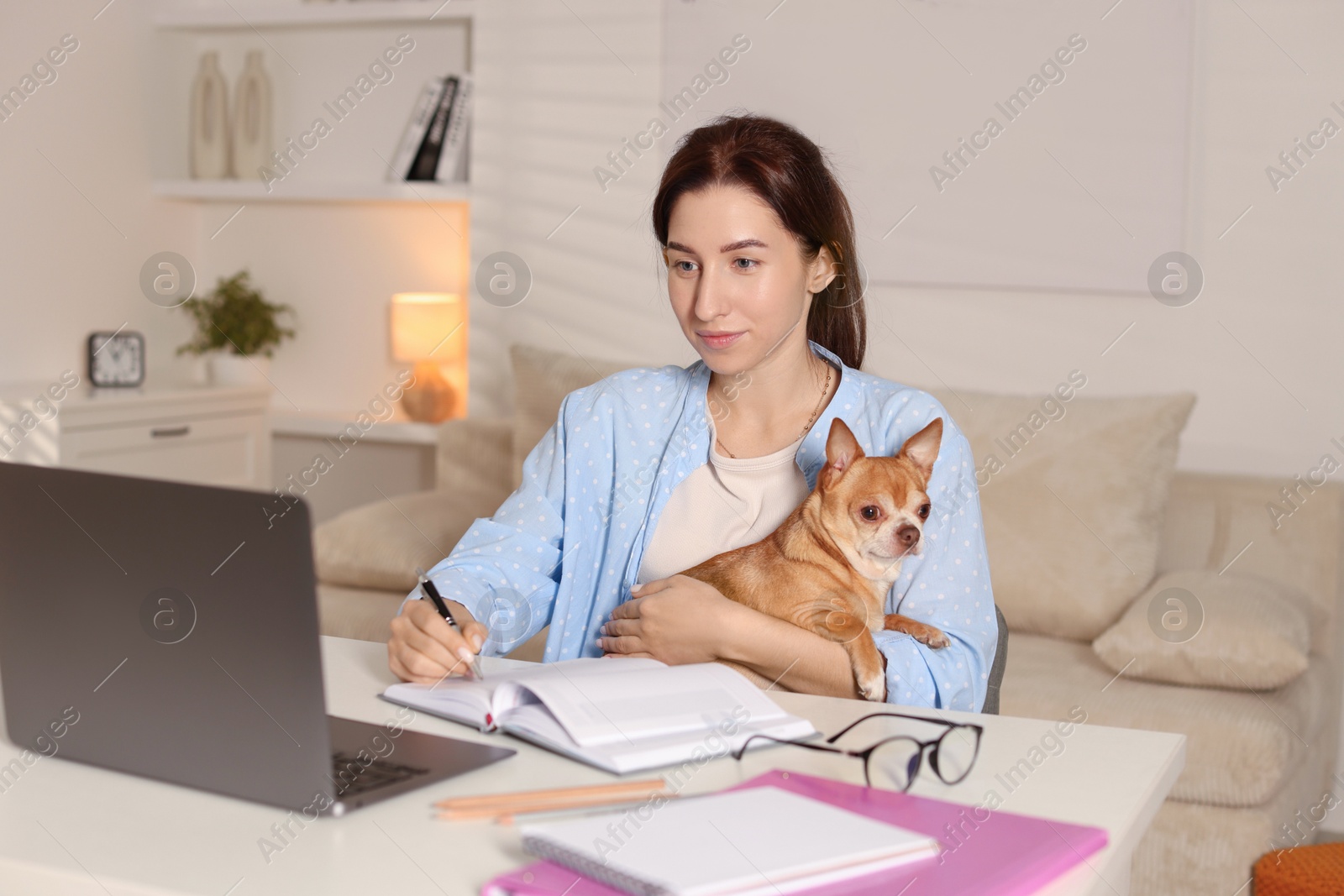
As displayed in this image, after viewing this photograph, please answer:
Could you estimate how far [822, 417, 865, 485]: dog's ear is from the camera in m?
1.44

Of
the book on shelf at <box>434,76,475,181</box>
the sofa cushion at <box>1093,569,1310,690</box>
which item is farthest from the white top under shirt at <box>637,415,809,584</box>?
the book on shelf at <box>434,76,475,181</box>

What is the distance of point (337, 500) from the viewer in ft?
13.4

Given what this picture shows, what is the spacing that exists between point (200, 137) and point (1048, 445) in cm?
289

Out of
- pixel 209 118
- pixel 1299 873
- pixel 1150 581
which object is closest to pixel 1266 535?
pixel 1150 581

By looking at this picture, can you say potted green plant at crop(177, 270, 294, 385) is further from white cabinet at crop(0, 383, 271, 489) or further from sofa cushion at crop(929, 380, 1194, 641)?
sofa cushion at crop(929, 380, 1194, 641)

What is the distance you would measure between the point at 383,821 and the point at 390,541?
202 cm

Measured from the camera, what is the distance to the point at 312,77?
4020mm

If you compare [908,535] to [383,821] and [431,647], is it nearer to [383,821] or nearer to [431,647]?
[431,647]

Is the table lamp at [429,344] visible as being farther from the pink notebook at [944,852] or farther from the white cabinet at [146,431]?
the pink notebook at [944,852]

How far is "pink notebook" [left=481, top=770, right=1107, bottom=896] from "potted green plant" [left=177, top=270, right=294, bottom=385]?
3352 mm

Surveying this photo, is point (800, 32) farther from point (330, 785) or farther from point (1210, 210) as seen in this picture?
point (330, 785)

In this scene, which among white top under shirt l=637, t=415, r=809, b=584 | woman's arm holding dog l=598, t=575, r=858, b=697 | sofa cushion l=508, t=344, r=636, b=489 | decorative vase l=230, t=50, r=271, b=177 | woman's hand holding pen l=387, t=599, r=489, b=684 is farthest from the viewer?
decorative vase l=230, t=50, r=271, b=177

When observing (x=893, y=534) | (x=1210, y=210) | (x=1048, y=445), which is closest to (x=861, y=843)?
(x=893, y=534)

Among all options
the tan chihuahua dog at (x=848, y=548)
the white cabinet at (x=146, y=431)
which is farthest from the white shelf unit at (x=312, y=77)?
the tan chihuahua dog at (x=848, y=548)
